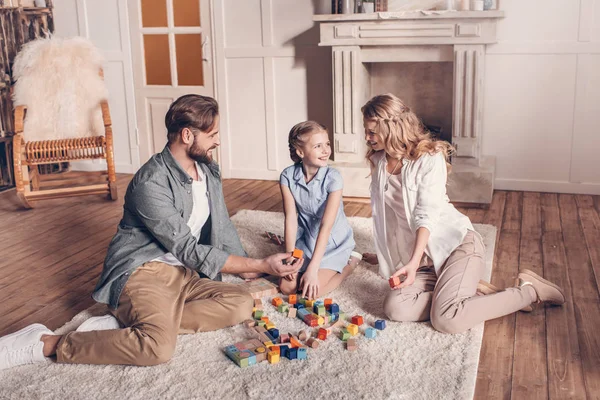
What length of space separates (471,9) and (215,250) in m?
2.54

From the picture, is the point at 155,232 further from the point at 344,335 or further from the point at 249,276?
the point at 344,335

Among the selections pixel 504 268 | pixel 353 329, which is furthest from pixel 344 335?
pixel 504 268

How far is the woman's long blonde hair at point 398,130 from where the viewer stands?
248 centimetres

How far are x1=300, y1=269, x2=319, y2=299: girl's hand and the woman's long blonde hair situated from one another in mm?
574

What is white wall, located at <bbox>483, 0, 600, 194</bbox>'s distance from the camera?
4121 mm

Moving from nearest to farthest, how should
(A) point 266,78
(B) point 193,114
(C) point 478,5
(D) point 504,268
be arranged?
(B) point 193,114
(D) point 504,268
(C) point 478,5
(A) point 266,78

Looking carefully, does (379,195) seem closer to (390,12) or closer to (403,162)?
(403,162)

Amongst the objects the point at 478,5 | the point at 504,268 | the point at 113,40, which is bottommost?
the point at 504,268

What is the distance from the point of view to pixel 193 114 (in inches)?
94.8

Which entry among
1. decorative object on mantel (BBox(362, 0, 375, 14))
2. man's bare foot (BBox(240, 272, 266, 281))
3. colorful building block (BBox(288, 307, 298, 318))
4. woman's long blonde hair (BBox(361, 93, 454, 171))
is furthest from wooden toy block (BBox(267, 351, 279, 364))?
decorative object on mantel (BBox(362, 0, 375, 14))

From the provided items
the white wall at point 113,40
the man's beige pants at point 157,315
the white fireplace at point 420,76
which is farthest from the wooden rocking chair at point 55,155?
the man's beige pants at point 157,315

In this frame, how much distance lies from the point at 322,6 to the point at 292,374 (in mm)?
3125

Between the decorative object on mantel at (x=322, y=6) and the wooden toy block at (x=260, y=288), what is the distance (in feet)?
7.87

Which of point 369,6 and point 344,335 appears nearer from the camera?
point 344,335
